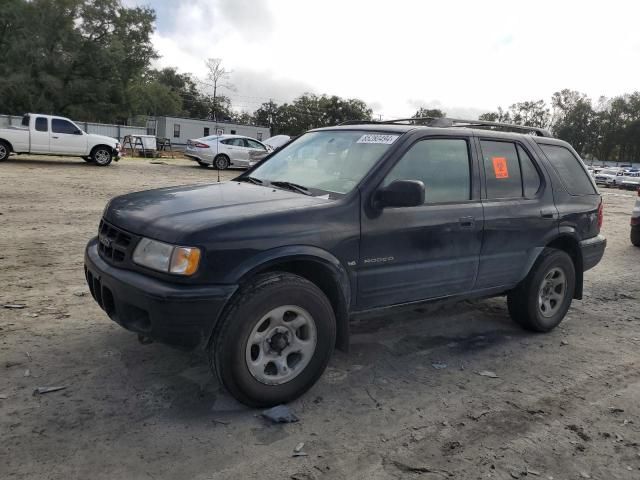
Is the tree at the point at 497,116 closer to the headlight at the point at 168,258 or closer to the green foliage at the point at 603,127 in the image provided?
the green foliage at the point at 603,127

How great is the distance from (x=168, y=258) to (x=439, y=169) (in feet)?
7.10

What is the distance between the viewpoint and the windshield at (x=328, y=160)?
3820 mm

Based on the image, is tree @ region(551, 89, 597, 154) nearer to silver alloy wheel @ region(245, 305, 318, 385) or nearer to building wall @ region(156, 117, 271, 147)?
building wall @ region(156, 117, 271, 147)

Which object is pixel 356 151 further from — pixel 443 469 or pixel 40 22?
pixel 40 22

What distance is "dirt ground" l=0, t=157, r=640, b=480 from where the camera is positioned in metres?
2.79

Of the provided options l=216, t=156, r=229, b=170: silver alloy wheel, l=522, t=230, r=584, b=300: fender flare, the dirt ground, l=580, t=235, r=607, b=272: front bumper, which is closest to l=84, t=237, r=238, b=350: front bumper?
the dirt ground

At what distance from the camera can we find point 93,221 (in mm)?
9031

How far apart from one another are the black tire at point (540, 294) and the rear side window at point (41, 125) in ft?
60.7

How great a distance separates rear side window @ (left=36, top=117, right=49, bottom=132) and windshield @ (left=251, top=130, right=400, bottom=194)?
56.3 feet

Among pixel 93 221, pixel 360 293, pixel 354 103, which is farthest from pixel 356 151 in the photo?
pixel 354 103

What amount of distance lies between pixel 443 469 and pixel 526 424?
0.81 m

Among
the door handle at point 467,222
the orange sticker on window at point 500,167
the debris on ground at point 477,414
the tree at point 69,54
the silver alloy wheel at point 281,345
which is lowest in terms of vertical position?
the debris on ground at point 477,414

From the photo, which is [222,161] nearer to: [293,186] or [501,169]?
[501,169]

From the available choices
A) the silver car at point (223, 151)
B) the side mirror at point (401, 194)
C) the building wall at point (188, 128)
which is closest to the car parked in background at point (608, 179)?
the silver car at point (223, 151)
